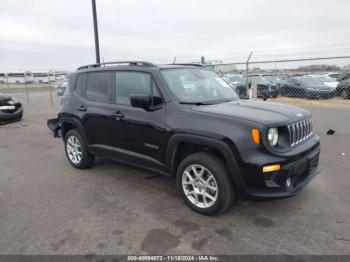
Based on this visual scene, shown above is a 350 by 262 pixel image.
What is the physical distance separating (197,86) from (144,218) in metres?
1.95

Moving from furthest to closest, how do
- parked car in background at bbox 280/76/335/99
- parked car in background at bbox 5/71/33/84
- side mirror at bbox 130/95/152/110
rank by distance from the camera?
parked car in background at bbox 5/71/33/84, parked car in background at bbox 280/76/335/99, side mirror at bbox 130/95/152/110

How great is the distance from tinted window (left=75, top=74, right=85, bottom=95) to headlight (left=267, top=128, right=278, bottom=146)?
3.31m

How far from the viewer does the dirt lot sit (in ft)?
10.2

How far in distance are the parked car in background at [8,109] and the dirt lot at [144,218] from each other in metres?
5.92

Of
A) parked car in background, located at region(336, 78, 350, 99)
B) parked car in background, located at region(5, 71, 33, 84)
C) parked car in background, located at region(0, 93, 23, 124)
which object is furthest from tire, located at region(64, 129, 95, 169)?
parked car in background, located at region(5, 71, 33, 84)

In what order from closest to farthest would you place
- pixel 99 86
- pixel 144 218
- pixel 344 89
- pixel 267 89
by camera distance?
pixel 144 218 < pixel 99 86 < pixel 344 89 < pixel 267 89

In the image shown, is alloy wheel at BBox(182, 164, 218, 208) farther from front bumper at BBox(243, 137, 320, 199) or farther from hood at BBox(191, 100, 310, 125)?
hood at BBox(191, 100, 310, 125)

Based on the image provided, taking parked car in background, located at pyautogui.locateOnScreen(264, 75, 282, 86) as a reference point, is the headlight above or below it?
below

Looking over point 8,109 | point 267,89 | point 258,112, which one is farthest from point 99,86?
point 267,89

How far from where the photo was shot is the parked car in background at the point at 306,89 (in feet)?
50.7

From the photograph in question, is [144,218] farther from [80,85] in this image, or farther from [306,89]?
[306,89]

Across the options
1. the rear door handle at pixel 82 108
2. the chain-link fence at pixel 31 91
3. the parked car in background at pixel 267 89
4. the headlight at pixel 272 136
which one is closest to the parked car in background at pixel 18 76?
the chain-link fence at pixel 31 91

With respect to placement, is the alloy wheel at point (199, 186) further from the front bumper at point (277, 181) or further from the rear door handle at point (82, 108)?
the rear door handle at point (82, 108)

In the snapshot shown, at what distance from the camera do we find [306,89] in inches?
615
